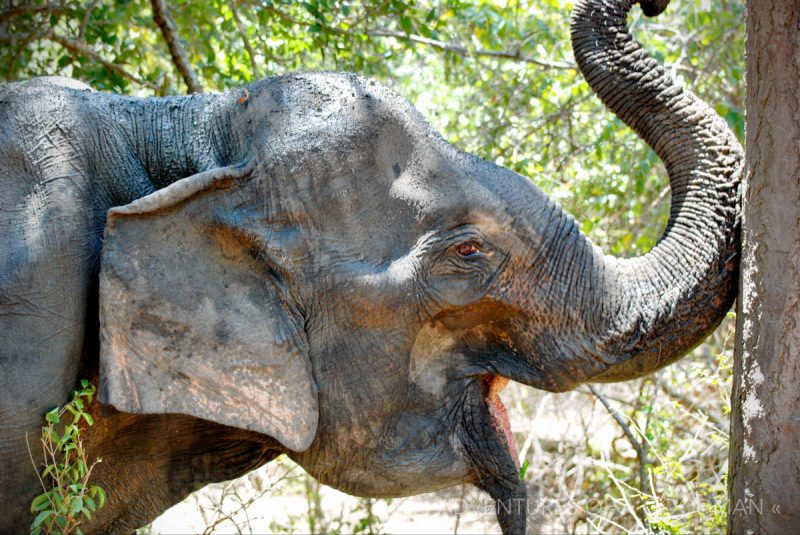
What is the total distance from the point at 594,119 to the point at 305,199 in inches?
181

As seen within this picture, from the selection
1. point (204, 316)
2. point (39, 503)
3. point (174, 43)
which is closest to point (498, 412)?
point (204, 316)

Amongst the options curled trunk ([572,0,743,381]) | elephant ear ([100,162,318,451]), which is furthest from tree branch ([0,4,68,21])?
curled trunk ([572,0,743,381])

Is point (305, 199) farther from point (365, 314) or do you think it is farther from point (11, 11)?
point (11, 11)

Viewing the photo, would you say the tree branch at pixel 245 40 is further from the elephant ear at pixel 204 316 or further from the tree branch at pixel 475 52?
the elephant ear at pixel 204 316

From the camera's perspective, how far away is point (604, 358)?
3.06 m

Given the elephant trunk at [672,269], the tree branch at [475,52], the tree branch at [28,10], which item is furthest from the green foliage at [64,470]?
the tree branch at [475,52]

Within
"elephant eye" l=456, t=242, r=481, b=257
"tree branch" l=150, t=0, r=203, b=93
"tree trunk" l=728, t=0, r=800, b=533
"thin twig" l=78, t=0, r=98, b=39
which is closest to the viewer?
"tree trunk" l=728, t=0, r=800, b=533

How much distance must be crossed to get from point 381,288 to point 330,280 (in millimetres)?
159

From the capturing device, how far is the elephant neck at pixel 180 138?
3.31 m

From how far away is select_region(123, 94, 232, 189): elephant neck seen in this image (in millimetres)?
3314

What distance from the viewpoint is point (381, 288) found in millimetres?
3100

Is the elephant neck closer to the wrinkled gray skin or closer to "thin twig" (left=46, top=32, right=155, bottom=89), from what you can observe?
the wrinkled gray skin

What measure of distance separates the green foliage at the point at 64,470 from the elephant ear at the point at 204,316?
0.15m

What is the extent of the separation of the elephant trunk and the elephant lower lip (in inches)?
9.8
